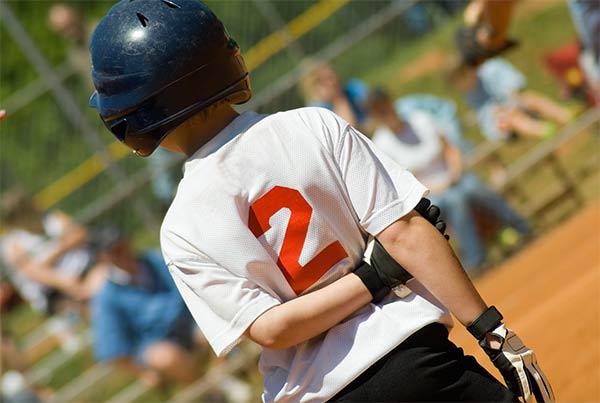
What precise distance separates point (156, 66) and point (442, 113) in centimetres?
742

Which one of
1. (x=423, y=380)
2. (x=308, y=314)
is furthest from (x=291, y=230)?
(x=423, y=380)

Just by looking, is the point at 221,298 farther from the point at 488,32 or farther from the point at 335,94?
the point at 335,94

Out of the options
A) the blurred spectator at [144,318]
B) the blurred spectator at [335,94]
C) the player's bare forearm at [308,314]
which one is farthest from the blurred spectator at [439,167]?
the player's bare forearm at [308,314]

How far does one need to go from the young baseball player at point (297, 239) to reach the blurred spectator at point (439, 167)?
6.43 m

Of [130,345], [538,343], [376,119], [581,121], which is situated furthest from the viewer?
[581,121]

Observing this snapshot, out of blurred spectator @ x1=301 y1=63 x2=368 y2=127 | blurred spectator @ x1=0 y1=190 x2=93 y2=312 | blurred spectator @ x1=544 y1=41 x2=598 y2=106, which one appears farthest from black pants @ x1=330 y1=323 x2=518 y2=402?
blurred spectator @ x1=544 y1=41 x2=598 y2=106

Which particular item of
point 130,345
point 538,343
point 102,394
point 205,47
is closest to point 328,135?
point 205,47

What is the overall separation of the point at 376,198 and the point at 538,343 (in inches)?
144

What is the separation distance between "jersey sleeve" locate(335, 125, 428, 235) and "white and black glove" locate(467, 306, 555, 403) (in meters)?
0.36

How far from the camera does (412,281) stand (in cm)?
295

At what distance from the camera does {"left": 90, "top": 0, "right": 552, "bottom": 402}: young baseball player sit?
283 centimetres

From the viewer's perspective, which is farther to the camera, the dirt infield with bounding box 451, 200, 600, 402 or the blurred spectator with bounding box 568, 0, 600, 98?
the blurred spectator with bounding box 568, 0, 600, 98

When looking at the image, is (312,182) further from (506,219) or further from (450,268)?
(506,219)

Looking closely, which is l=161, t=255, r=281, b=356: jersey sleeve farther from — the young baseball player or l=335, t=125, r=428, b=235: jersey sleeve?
l=335, t=125, r=428, b=235: jersey sleeve
